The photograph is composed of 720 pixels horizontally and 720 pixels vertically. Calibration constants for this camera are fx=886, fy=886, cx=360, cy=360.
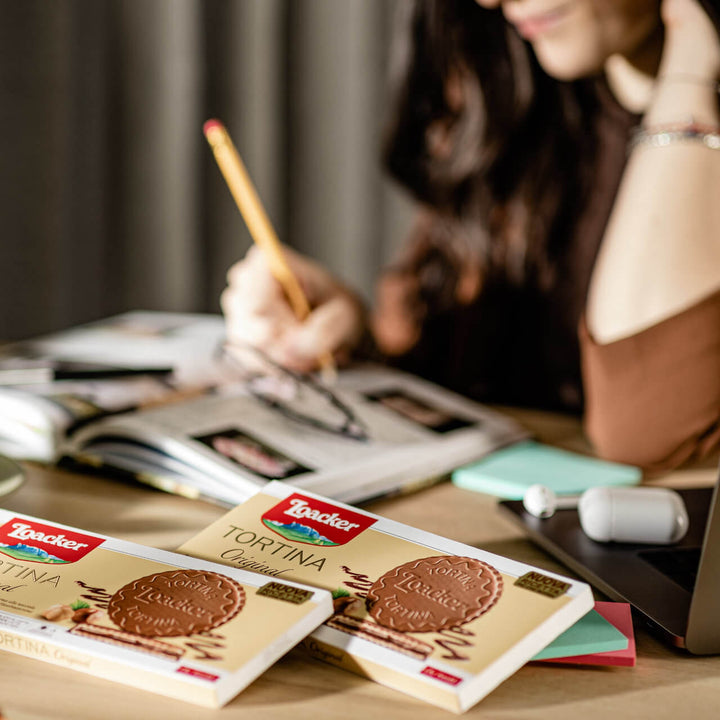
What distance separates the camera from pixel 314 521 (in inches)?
21.1

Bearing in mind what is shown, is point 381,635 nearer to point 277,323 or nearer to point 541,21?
point 277,323

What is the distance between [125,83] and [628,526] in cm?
111

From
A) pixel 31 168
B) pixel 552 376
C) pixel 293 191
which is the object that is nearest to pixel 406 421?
pixel 552 376

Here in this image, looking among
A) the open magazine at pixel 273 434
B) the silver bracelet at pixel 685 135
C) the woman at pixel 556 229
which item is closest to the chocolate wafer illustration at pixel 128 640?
the open magazine at pixel 273 434

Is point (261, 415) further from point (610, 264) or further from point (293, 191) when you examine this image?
point (293, 191)

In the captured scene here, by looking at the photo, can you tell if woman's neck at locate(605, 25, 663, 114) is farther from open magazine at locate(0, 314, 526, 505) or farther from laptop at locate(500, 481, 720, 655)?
laptop at locate(500, 481, 720, 655)

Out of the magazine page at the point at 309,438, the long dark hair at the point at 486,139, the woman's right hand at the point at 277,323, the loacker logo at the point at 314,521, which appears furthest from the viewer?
the long dark hair at the point at 486,139

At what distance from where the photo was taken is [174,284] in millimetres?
1454

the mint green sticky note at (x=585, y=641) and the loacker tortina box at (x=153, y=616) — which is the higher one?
the loacker tortina box at (x=153, y=616)

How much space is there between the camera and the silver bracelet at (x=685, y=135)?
842 mm

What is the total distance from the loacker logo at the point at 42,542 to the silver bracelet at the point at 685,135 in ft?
2.10

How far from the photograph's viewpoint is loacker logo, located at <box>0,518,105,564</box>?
50 centimetres

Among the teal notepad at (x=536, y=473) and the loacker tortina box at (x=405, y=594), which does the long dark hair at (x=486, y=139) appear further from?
the loacker tortina box at (x=405, y=594)

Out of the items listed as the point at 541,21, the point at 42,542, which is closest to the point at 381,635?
the point at 42,542
